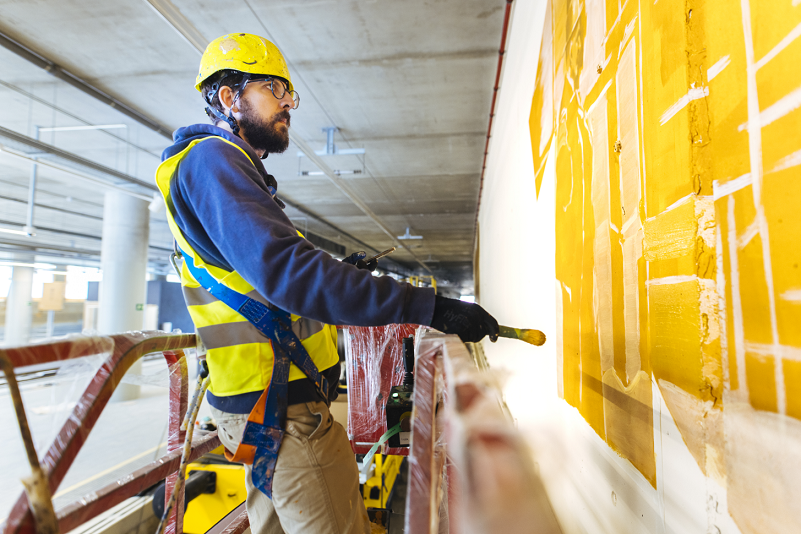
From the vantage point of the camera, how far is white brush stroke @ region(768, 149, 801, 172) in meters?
0.51

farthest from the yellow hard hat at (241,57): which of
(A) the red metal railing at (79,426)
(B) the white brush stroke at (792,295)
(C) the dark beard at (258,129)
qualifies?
(B) the white brush stroke at (792,295)

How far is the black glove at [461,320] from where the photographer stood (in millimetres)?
974

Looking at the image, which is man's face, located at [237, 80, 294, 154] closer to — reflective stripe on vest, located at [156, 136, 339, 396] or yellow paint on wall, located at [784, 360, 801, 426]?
reflective stripe on vest, located at [156, 136, 339, 396]

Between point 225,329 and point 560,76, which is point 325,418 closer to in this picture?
Answer: point 225,329

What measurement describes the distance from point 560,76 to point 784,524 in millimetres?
1452

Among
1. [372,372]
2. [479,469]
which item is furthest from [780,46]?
[372,372]

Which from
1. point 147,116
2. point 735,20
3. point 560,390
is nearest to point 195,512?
point 560,390

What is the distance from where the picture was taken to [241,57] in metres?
1.48

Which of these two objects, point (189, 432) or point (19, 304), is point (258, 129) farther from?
point (19, 304)

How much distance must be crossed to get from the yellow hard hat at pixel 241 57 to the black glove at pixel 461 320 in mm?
1091

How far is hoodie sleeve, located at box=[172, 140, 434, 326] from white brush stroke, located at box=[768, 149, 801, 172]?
0.62 metres

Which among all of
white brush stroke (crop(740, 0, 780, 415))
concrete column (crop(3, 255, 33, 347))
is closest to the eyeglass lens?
white brush stroke (crop(740, 0, 780, 415))

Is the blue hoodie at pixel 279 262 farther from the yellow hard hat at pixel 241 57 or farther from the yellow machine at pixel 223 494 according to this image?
the yellow machine at pixel 223 494

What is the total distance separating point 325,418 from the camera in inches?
48.4
